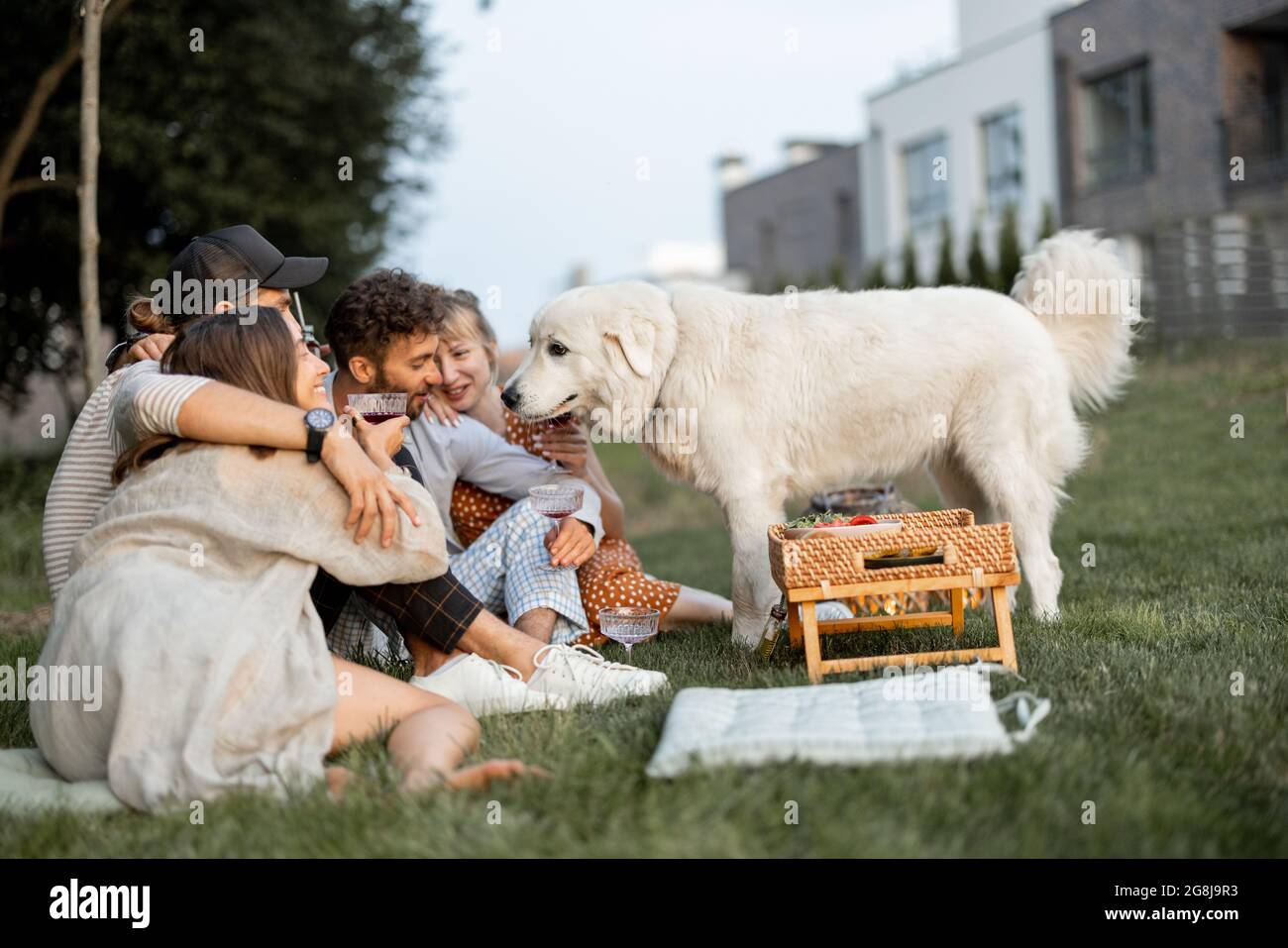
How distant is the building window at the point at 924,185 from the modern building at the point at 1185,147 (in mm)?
3344

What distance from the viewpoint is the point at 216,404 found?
2992mm

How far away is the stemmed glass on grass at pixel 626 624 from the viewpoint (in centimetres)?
407

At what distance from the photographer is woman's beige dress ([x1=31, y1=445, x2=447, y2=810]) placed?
8.87 ft

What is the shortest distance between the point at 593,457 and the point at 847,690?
225 centimetres

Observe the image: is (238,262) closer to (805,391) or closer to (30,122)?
(805,391)

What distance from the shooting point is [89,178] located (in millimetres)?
6695

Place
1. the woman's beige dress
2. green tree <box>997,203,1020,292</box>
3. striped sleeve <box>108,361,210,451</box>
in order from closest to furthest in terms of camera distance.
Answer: the woman's beige dress → striped sleeve <box>108,361,210,451</box> → green tree <box>997,203,1020,292</box>

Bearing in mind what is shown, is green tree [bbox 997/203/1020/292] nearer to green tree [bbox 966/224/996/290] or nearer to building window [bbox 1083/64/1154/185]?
green tree [bbox 966/224/996/290]

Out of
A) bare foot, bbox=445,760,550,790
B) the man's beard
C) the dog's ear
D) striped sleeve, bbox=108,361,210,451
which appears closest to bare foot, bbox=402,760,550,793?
bare foot, bbox=445,760,550,790

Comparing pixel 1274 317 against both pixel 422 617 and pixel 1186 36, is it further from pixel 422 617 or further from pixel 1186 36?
pixel 422 617

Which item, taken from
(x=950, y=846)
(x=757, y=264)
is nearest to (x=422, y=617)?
(x=950, y=846)

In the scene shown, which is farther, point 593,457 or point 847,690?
point 593,457

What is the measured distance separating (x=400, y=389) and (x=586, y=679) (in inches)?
55.9

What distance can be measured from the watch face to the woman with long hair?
115 mm
